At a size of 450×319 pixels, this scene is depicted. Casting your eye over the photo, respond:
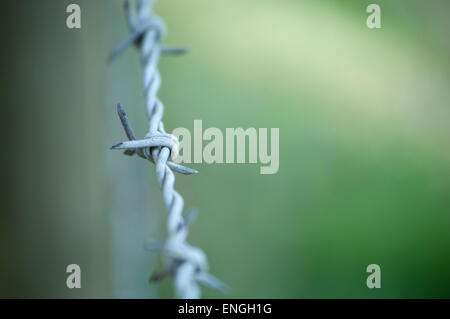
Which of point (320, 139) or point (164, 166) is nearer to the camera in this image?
point (164, 166)

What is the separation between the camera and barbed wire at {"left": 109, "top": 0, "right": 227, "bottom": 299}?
0.89 ft

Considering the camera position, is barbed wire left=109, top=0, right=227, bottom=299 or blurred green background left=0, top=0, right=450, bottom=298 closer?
barbed wire left=109, top=0, right=227, bottom=299

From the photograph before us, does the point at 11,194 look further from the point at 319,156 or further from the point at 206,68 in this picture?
the point at 319,156

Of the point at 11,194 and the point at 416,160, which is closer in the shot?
the point at 11,194

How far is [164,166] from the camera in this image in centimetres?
34

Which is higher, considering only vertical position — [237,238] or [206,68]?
[206,68]

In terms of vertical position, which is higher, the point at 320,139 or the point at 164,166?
the point at 320,139

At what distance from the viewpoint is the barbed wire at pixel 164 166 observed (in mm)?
271

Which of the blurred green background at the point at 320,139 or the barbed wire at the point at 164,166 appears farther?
the blurred green background at the point at 320,139

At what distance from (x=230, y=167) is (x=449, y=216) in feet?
2.72
